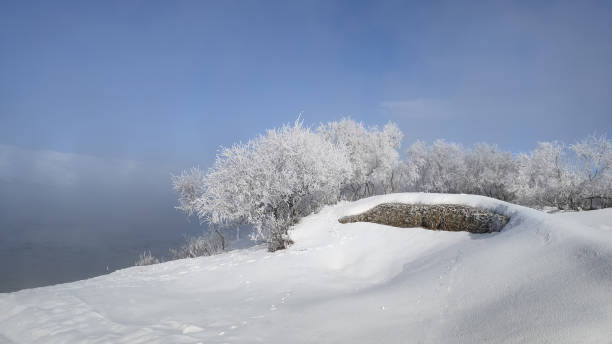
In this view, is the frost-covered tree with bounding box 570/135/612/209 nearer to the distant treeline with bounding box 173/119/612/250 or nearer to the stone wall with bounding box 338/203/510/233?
the distant treeline with bounding box 173/119/612/250

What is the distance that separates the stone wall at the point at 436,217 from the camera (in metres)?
11.5

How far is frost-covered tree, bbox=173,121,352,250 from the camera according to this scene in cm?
1792

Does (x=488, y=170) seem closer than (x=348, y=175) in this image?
No

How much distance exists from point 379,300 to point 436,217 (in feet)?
23.5

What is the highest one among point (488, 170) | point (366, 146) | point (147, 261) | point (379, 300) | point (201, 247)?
point (366, 146)

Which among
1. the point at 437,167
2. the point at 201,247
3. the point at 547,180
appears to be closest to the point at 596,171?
the point at 547,180

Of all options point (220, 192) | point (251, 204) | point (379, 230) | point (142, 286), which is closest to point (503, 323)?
point (379, 230)

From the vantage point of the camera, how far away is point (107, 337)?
5789mm

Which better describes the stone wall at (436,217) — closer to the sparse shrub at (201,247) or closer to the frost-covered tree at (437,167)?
the sparse shrub at (201,247)

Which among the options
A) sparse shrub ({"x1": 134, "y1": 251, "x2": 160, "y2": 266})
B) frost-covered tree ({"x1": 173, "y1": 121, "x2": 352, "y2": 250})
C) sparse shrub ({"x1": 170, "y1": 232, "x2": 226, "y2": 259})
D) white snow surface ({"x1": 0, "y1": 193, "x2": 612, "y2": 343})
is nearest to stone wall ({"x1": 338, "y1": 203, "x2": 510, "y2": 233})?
white snow surface ({"x1": 0, "y1": 193, "x2": 612, "y2": 343})

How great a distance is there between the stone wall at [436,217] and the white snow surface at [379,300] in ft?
1.84

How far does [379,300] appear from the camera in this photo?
23.6 feet

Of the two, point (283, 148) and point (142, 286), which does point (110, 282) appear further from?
point (283, 148)

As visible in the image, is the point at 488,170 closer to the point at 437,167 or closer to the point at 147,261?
the point at 437,167
